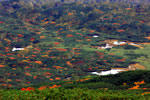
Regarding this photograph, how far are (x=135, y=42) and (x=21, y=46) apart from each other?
79.6m

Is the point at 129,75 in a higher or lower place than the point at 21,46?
higher

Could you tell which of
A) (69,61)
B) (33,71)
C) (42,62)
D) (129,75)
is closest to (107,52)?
(69,61)

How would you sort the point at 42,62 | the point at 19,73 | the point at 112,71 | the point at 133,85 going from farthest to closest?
1. the point at 42,62
2. the point at 112,71
3. the point at 19,73
4. the point at 133,85

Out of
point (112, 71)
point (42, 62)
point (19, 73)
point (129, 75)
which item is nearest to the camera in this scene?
point (129, 75)

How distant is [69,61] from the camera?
149 m

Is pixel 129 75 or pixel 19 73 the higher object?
pixel 129 75

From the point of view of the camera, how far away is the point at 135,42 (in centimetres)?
19075

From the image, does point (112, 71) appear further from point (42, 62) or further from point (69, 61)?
point (42, 62)

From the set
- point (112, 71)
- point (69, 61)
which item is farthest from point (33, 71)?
point (112, 71)

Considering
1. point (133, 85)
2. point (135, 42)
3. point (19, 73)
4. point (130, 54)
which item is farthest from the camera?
point (135, 42)

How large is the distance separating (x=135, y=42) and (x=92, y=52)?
42103 millimetres

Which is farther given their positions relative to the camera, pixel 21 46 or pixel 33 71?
pixel 21 46

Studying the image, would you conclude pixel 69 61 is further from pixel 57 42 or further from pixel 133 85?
pixel 133 85

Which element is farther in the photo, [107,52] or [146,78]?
[107,52]
